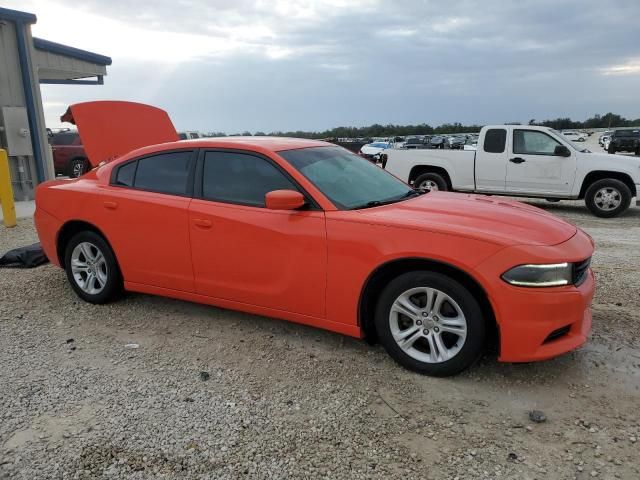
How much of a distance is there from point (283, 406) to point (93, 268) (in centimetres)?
262

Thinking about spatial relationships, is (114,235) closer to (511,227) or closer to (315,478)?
(315,478)

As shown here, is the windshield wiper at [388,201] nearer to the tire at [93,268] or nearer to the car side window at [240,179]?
the car side window at [240,179]

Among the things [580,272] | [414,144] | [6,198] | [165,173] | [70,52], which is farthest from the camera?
[414,144]

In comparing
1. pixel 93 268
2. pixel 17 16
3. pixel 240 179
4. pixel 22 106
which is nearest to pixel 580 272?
pixel 240 179

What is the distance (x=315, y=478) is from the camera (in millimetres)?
2418

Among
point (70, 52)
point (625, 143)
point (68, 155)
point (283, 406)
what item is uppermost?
point (70, 52)

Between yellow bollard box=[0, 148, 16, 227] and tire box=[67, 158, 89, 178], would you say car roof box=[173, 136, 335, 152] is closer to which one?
yellow bollard box=[0, 148, 16, 227]

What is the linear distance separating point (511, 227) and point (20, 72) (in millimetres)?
12099

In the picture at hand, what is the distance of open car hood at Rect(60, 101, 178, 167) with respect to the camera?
18.5 ft

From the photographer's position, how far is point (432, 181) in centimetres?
1102

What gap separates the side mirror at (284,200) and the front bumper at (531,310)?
4.21ft

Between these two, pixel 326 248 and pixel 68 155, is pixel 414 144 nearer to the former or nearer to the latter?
pixel 68 155

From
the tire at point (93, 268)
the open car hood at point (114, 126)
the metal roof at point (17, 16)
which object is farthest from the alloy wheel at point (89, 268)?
the metal roof at point (17, 16)

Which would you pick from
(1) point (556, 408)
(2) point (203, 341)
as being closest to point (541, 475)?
(1) point (556, 408)
